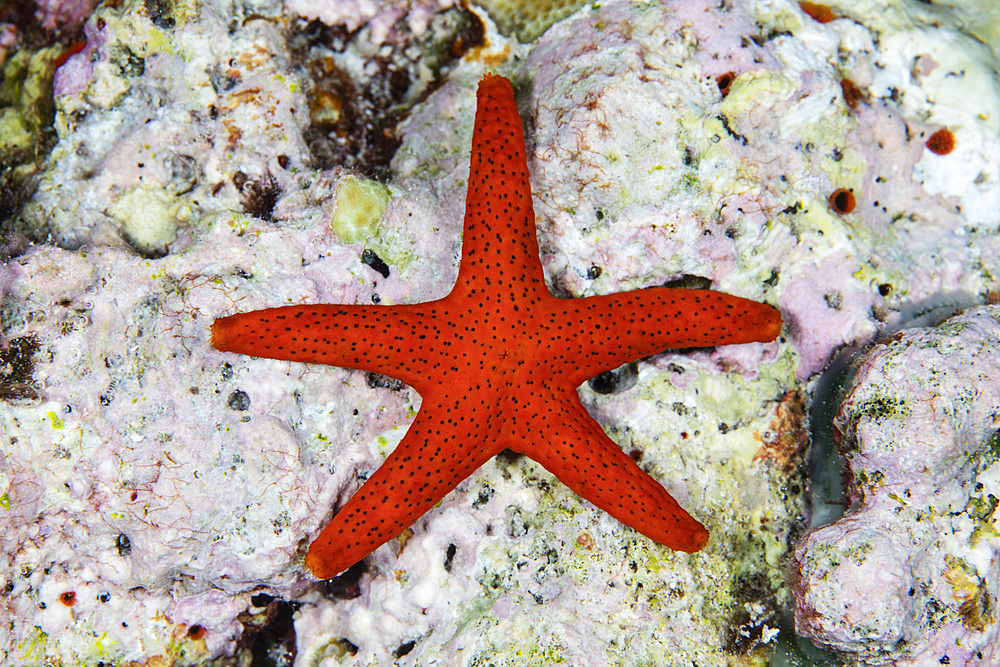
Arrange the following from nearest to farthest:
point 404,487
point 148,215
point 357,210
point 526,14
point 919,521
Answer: point 404,487
point 919,521
point 357,210
point 148,215
point 526,14

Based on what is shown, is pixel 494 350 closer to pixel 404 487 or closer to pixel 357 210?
pixel 404 487

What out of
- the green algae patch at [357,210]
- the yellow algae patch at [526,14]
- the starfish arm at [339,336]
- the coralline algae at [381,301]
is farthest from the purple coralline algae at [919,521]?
the yellow algae patch at [526,14]

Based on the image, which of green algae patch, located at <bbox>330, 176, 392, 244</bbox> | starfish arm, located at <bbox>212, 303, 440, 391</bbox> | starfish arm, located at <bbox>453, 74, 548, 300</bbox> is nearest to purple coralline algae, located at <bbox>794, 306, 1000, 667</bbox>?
starfish arm, located at <bbox>453, 74, 548, 300</bbox>

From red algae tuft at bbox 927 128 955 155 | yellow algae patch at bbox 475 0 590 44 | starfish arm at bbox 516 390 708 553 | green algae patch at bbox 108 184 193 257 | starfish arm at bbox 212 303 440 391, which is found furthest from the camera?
red algae tuft at bbox 927 128 955 155

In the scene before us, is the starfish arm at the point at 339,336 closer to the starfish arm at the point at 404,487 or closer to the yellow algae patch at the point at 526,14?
the starfish arm at the point at 404,487

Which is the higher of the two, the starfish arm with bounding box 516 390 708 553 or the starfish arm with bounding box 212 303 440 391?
the starfish arm with bounding box 212 303 440 391

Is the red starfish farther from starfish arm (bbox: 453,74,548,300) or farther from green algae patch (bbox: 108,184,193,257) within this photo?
green algae patch (bbox: 108,184,193,257)

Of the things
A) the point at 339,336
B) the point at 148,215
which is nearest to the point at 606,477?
the point at 339,336
